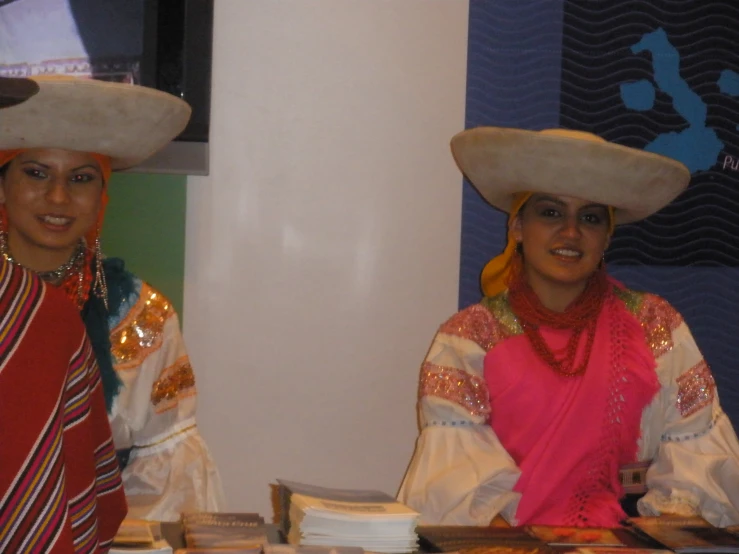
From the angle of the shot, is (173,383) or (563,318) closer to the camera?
A: (173,383)

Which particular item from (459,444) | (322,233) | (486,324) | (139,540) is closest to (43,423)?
(139,540)

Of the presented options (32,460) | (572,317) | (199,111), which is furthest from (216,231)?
(32,460)

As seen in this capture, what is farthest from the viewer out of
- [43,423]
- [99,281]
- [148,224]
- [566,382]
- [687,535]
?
[148,224]

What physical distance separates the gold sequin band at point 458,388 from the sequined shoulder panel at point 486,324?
0.10m

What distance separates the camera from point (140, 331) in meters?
2.47

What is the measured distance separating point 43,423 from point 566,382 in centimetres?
153

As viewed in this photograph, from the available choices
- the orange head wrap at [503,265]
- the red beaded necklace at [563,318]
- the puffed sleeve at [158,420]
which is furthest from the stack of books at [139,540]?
the orange head wrap at [503,265]

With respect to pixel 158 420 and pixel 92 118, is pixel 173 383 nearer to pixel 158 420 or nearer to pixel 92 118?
pixel 158 420

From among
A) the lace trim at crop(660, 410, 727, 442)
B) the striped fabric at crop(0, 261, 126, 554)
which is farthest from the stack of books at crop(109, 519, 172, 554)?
the lace trim at crop(660, 410, 727, 442)

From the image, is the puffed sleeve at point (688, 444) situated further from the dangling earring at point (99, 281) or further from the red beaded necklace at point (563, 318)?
the dangling earring at point (99, 281)

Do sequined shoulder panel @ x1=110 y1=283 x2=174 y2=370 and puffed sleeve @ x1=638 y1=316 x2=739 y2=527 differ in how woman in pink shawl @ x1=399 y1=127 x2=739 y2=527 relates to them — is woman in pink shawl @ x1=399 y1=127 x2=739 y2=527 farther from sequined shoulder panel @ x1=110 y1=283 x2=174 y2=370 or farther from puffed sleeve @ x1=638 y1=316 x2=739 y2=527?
→ sequined shoulder panel @ x1=110 y1=283 x2=174 y2=370

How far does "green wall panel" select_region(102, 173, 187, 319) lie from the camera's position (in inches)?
114

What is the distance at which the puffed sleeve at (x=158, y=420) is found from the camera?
2393 millimetres

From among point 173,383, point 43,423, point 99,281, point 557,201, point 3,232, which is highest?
point 557,201
